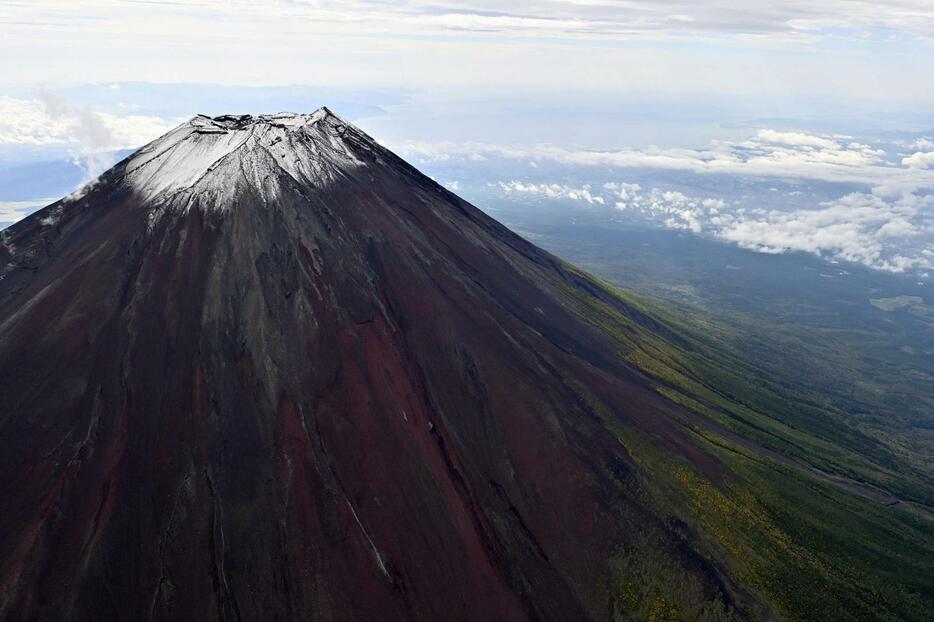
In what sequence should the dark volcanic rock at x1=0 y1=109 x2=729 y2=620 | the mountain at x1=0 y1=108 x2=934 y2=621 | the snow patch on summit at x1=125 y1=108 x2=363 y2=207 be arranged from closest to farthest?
the dark volcanic rock at x1=0 y1=109 x2=729 y2=620, the mountain at x1=0 y1=108 x2=934 y2=621, the snow patch on summit at x1=125 y1=108 x2=363 y2=207

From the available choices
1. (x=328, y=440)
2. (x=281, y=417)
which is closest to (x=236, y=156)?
(x=281, y=417)

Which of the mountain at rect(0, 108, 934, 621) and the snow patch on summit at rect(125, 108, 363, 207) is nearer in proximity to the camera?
the mountain at rect(0, 108, 934, 621)

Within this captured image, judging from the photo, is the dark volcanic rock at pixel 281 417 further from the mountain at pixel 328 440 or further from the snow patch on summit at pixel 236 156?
the snow patch on summit at pixel 236 156

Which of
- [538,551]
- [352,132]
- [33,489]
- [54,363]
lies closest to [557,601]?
[538,551]

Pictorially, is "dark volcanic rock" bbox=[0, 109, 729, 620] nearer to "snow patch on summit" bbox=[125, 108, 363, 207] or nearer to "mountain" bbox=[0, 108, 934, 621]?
"mountain" bbox=[0, 108, 934, 621]

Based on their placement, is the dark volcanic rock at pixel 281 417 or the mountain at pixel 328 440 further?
the mountain at pixel 328 440

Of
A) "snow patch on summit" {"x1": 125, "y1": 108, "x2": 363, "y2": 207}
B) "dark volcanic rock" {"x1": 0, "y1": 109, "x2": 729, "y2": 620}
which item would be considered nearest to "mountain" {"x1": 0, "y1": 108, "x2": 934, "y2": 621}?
"dark volcanic rock" {"x1": 0, "y1": 109, "x2": 729, "y2": 620}

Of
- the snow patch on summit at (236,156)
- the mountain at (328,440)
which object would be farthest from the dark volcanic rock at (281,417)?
the snow patch on summit at (236,156)
